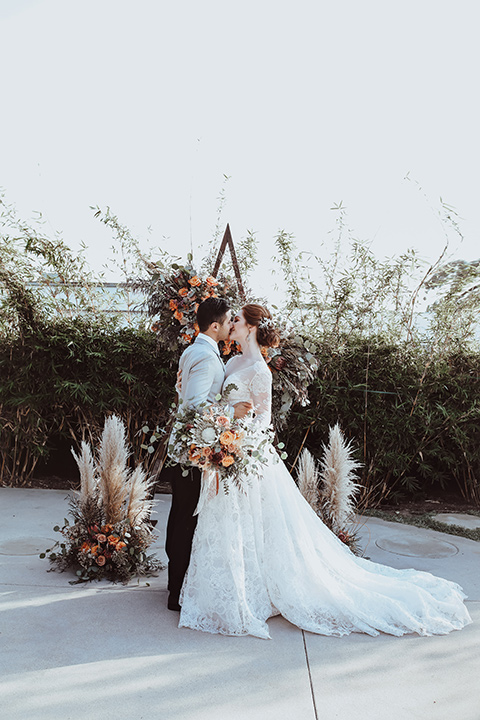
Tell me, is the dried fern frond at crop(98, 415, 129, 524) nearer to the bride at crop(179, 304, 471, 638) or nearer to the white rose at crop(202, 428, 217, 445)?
the bride at crop(179, 304, 471, 638)

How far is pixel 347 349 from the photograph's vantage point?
551 centimetres

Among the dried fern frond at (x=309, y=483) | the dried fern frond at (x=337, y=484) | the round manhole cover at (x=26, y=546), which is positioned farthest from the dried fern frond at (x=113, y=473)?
the dried fern frond at (x=337, y=484)

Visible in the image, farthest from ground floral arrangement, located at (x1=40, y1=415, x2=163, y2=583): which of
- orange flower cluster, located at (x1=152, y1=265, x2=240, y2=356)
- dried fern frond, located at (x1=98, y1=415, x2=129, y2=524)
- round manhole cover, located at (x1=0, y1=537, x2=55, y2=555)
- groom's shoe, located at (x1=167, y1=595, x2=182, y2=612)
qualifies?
orange flower cluster, located at (x1=152, y1=265, x2=240, y2=356)

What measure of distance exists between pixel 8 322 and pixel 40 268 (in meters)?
0.60

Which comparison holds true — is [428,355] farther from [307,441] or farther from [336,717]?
[336,717]

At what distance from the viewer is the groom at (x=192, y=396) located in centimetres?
296

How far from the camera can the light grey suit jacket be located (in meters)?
2.93

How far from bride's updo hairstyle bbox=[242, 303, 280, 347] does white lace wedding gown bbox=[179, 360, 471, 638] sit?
0.55 feet

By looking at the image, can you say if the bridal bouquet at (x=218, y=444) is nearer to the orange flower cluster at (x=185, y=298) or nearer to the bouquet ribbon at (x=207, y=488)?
the bouquet ribbon at (x=207, y=488)

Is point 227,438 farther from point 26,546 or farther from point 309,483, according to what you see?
point 26,546

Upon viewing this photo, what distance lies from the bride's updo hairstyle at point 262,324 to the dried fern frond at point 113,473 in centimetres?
97

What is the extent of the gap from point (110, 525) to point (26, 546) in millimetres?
866

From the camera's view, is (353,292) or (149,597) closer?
(149,597)

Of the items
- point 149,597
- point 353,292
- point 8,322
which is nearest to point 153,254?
point 8,322
